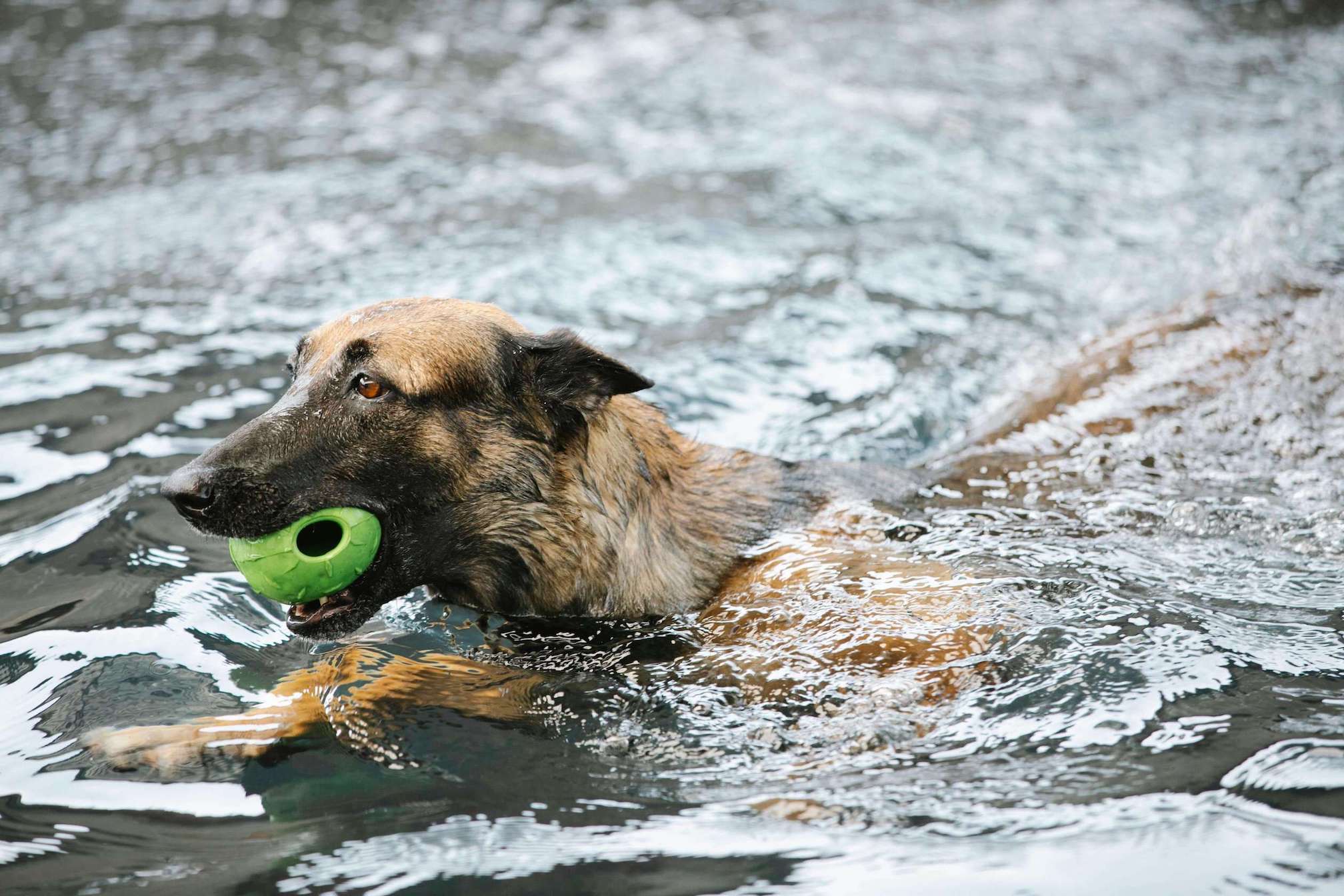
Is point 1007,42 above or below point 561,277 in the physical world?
above

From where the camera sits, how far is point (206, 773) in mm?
3637

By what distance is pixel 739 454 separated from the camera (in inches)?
191

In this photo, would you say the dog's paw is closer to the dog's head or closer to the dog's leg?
the dog's leg

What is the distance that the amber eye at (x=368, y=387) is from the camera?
13.1ft

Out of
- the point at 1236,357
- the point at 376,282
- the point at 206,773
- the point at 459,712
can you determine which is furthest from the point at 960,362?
the point at 206,773

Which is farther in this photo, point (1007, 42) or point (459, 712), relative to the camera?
point (1007, 42)

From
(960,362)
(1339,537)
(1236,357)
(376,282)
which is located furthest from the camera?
(376,282)

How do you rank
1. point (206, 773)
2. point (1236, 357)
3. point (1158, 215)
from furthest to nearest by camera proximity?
1. point (1158, 215)
2. point (1236, 357)
3. point (206, 773)

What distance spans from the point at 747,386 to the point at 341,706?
11.1 feet

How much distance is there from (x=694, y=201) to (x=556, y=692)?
18.6 feet

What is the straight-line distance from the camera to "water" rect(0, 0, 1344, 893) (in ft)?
10.9

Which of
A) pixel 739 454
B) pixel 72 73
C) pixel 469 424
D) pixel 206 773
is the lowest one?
pixel 206 773

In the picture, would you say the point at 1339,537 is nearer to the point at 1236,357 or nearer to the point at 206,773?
the point at 1236,357

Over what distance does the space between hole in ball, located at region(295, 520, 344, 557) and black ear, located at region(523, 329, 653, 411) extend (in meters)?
0.80
